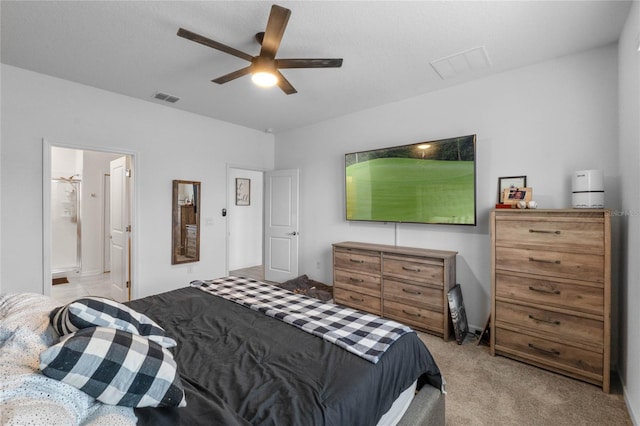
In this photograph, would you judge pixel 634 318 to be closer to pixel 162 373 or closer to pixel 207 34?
pixel 162 373

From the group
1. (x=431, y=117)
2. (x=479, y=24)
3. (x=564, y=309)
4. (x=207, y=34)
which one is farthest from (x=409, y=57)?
(x=564, y=309)

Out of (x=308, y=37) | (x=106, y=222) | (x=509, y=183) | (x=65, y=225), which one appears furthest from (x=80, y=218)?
(x=509, y=183)

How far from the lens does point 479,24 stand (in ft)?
7.26

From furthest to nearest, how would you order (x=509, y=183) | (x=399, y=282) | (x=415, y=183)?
1. (x=415, y=183)
2. (x=399, y=282)
3. (x=509, y=183)

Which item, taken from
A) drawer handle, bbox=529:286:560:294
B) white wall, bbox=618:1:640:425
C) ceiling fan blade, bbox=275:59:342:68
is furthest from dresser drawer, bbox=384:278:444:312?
ceiling fan blade, bbox=275:59:342:68

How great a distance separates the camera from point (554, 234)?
93.5 inches

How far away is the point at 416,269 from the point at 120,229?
13.3 feet

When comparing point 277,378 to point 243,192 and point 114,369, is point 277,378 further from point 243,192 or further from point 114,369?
point 243,192

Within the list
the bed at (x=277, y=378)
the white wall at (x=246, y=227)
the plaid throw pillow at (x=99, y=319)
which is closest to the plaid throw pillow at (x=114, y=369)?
the bed at (x=277, y=378)

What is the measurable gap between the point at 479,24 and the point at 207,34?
214 cm

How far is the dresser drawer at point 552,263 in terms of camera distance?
7.28 ft

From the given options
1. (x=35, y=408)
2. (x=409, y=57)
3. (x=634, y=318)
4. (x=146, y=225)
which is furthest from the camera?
(x=146, y=225)

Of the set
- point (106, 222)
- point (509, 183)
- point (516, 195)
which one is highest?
point (509, 183)

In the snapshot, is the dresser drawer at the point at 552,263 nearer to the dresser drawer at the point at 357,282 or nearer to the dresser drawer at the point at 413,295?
the dresser drawer at the point at 413,295
